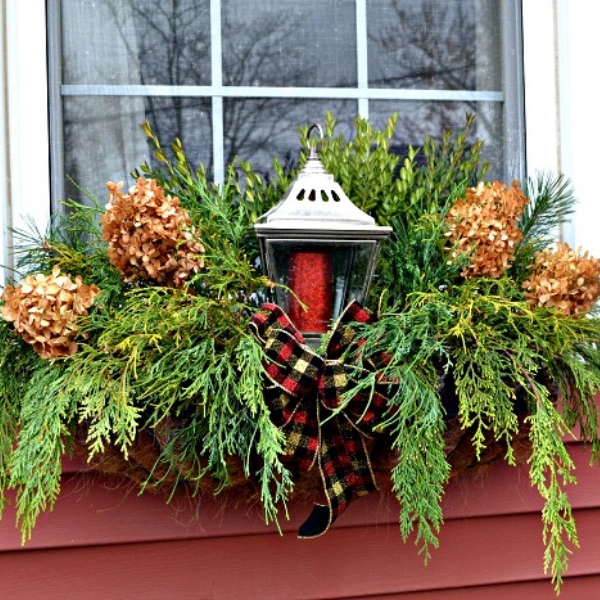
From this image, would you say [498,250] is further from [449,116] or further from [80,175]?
[80,175]

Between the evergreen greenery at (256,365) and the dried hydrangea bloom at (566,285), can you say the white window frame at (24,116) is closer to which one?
the evergreen greenery at (256,365)

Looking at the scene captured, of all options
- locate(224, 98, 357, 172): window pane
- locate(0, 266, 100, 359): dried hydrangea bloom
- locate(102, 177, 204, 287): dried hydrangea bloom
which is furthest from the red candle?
locate(224, 98, 357, 172): window pane

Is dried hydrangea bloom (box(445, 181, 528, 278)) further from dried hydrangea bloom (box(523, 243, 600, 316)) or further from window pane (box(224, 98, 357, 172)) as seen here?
window pane (box(224, 98, 357, 172))

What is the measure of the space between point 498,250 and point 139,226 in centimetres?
53

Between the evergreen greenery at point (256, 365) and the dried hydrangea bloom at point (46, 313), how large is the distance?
24 millimetres

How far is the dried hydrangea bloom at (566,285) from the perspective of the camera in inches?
52.9

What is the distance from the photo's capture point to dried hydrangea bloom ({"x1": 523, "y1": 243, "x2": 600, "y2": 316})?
4.41 feet

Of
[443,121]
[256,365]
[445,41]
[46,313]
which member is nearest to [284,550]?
[256,365]

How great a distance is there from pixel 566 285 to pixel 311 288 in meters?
0.38

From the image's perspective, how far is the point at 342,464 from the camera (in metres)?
1.25

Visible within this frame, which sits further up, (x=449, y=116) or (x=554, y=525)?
(x=449, y=116)

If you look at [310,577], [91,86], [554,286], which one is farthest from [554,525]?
[91,86]

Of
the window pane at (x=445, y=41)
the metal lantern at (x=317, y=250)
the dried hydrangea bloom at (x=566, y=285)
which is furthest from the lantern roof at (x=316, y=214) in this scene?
the window pane at (x=445, y=41)

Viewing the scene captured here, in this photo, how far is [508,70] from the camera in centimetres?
174
